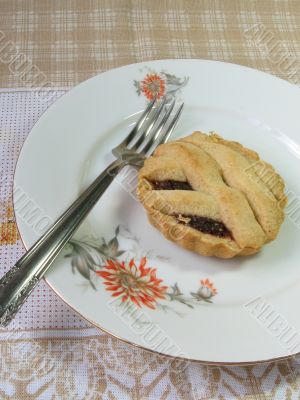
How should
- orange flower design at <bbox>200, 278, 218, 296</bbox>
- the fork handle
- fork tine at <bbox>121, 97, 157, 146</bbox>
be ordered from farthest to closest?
fork tine at <bbox>121, 97, 157, 146</bbox> < orange flower design at <bbox>200, 278, 218, 296</bbox> < the fork handle

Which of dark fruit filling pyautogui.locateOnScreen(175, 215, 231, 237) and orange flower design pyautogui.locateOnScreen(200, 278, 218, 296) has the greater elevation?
dark fruit filling pyautogui.locateOnScreen(175, 215, 231, 237)

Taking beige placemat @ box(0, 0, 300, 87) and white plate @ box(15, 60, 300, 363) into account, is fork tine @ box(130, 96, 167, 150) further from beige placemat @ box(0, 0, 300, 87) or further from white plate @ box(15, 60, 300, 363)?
beige placemat @ box(0, 0, 300, 87)

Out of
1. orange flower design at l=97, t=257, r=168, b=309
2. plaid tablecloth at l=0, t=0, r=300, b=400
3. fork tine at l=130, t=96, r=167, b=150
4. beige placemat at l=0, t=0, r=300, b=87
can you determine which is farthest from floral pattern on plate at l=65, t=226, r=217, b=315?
beige placemat at l=0, t=0, r=300, b=87

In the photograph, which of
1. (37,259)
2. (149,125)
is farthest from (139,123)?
(37,259)

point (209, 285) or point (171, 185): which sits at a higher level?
point (171, 185)

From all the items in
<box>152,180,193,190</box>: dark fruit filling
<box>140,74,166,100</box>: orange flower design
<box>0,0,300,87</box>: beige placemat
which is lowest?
<box>152,180,193,190</box>: dark fruit filling

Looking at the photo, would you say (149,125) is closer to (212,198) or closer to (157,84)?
(157,84)

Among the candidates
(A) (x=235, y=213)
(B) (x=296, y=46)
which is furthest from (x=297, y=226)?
(B) (x=296, y=46)
